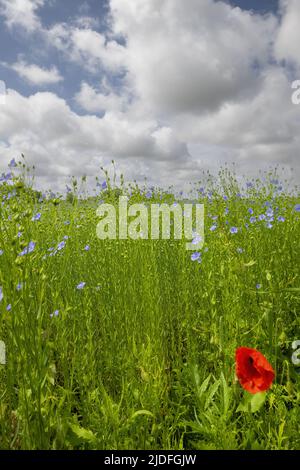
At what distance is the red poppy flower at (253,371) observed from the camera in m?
1.14

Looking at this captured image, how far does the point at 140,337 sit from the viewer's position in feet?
7.27

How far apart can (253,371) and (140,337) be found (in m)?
1.12

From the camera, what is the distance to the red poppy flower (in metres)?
1.14

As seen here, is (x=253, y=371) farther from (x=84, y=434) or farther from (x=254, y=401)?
(x=84, y=434)

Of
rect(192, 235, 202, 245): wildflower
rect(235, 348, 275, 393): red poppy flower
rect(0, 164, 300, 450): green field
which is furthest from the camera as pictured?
rect(192, 235, 202, 245): wildflower

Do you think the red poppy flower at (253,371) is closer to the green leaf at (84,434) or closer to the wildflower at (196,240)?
the green leaf at (84,434)

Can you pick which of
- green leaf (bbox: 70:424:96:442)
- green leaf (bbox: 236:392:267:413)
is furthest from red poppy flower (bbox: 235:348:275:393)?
green leaf (bbox: 70:424:96:442)

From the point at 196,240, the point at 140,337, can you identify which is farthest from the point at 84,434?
the point at 196,240

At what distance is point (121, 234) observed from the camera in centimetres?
291

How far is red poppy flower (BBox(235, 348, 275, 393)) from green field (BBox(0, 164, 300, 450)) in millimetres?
219

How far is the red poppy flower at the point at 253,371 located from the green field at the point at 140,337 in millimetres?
219

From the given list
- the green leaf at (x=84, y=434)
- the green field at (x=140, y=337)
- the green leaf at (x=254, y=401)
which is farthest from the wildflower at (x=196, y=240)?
the green leaf at (x=84, y=434)

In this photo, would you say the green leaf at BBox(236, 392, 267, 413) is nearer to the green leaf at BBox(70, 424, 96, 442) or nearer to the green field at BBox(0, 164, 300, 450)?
the green field at BBox(0, 164, 300, 450)
